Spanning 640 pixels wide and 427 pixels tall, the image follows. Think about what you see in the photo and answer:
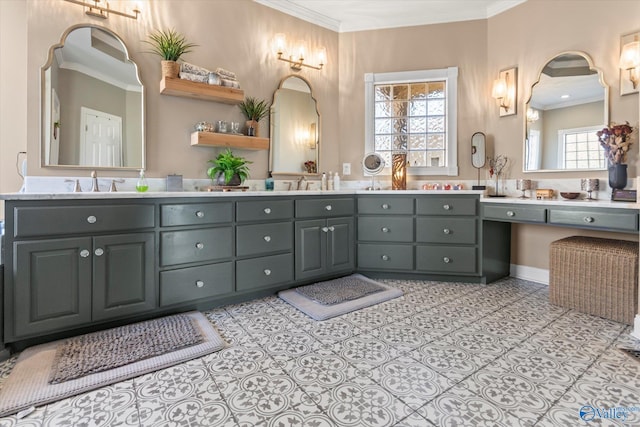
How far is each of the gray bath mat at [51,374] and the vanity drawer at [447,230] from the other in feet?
6.78

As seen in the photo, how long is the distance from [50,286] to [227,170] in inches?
55.3

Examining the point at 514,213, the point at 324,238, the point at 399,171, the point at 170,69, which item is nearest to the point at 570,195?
the point at 514,213

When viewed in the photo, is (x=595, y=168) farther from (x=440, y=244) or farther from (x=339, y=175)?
(x=339, y=175)

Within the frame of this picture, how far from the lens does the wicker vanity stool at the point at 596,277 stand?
88.8 inches

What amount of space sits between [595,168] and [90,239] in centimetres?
380

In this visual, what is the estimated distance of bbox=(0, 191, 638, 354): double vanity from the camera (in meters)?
1.87

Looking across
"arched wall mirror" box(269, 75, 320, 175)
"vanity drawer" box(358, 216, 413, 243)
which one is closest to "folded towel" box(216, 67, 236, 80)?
"arched wall mirror" box(269, 75, 320, 175)

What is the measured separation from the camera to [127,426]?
132cm

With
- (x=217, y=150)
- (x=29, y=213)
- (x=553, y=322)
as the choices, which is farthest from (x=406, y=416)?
(x=217, y=150)

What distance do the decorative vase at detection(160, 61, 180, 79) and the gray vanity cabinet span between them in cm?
140

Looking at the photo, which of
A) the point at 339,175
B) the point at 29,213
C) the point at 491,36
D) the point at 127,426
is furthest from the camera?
the point at 339,175

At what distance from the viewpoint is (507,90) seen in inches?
131

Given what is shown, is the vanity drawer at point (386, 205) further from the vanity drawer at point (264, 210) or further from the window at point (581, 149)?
the window at point (581, 149)

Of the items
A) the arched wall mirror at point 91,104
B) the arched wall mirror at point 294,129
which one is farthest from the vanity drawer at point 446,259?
the arched wall mirror at point 91,104
